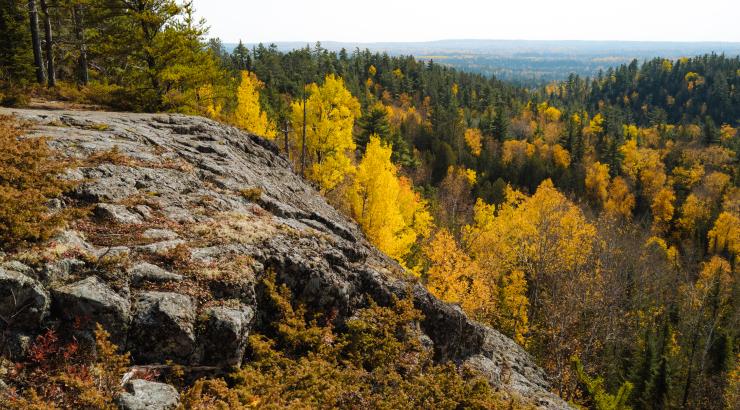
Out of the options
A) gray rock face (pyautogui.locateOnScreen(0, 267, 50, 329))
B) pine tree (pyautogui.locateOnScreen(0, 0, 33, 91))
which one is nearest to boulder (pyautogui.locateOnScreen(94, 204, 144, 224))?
gray rock face (pyautogui.locateOnScreen(0, 267, 50, 329))

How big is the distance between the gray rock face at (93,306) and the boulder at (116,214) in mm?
2365

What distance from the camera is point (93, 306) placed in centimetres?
752

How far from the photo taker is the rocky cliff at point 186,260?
7738 millimetres

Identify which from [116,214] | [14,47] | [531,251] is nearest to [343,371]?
[116,214]

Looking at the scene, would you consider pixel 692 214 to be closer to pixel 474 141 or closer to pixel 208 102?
pixel 474 141

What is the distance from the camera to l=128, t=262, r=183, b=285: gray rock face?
844cm

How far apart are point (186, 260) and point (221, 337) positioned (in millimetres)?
1886

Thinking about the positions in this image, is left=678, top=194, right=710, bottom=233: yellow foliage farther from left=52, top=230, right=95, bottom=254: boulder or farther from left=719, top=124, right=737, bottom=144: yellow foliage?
left=52, top=230, right=95, bottom=254: boulder

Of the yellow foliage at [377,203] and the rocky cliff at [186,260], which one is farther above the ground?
the rocky cliff at [186,260]

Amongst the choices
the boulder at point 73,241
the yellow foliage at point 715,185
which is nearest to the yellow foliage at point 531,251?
the boulder at point 73,241

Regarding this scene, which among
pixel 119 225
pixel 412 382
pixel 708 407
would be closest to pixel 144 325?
pixel 119 225

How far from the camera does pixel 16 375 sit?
6637 millimetres

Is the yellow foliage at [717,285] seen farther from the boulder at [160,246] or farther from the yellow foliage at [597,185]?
the boulder at [160,246]

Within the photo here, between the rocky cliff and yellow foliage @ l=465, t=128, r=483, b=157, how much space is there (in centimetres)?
8854
